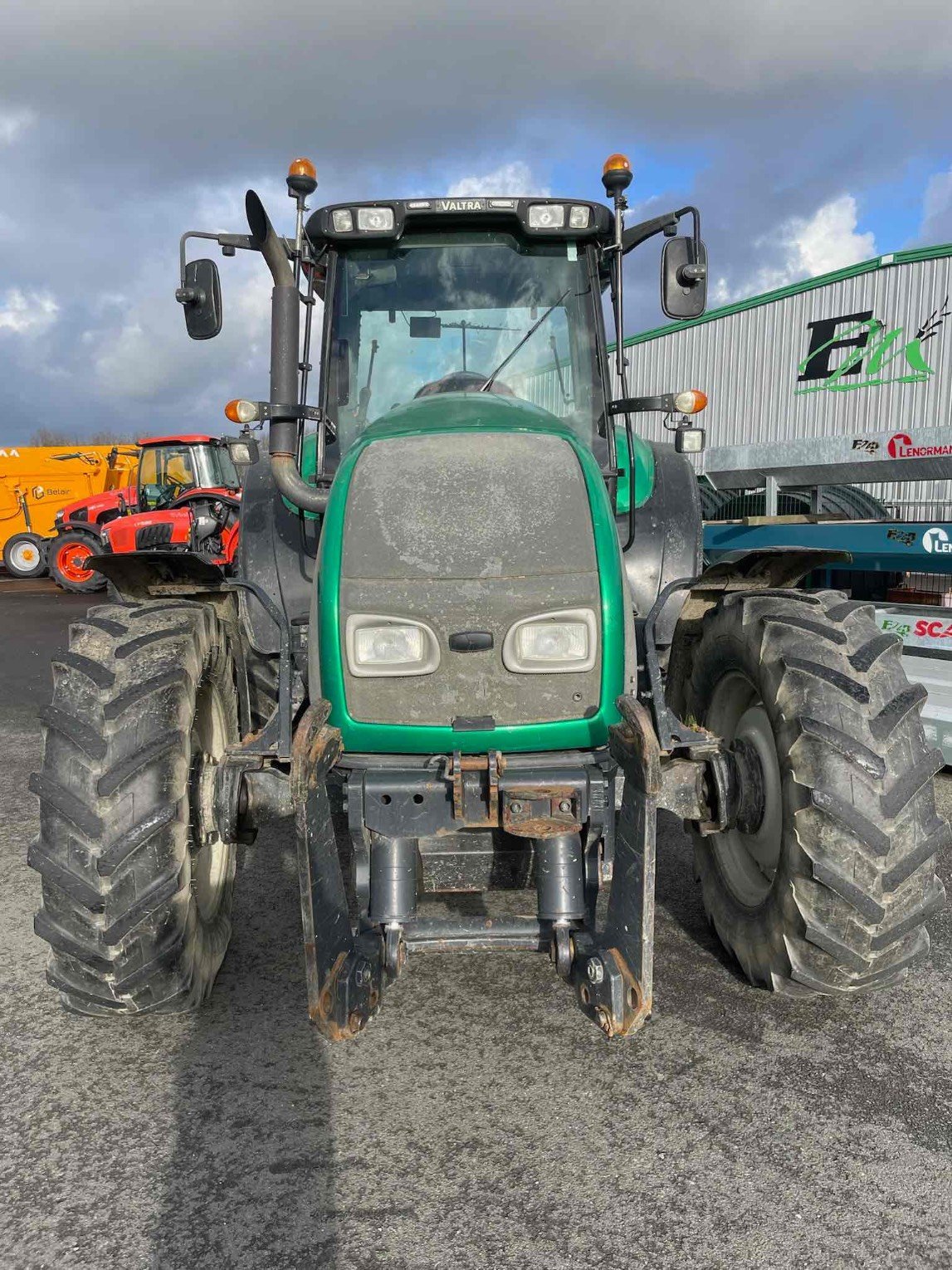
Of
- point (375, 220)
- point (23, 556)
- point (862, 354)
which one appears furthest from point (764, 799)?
point (23, 556)

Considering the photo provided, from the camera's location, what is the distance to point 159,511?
50.8 feet

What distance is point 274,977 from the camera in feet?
10.5

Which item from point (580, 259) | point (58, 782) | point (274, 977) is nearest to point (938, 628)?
point (580, 259)

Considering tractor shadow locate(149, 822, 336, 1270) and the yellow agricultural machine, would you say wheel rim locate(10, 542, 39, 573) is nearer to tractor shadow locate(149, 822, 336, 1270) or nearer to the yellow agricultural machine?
the yellow agricultural machine

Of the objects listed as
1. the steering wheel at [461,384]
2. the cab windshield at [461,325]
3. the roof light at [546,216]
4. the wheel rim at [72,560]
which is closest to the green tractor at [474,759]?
the steering wheel at [461,384]

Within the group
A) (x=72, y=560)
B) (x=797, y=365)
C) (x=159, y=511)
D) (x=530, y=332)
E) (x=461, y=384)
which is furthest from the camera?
(x=72, y=560)

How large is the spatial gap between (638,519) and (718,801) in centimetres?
142

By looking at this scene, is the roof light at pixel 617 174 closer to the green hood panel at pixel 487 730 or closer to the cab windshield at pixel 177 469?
the green hood panel at pixel 487 730

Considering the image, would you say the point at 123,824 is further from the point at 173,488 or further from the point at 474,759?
the point at 173,488

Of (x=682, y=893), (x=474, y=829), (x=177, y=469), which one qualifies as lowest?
(x=682, y=893)

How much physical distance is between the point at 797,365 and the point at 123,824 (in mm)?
16740

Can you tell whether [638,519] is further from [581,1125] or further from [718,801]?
[581,1125]

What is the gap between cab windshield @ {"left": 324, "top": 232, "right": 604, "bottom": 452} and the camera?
3.72 m

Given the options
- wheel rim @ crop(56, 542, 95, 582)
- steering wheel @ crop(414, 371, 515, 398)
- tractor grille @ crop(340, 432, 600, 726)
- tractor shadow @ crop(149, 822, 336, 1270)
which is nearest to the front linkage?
tractor grille @ crop(340, 432, 600, 726)
